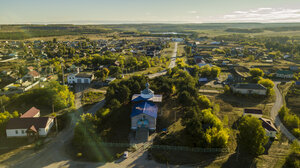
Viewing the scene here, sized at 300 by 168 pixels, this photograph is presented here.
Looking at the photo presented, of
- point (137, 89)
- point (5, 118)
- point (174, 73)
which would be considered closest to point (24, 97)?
point (5, 118)

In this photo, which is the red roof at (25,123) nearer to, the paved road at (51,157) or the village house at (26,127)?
the village house at (26,127)

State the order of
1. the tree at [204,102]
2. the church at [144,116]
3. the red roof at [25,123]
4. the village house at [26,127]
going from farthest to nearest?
the tree at [204,102] → the church at [144,116] → the red roof at [25,123] → the village house at [26,127]

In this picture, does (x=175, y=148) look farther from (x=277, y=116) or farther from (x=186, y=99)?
(x=277, y=116)

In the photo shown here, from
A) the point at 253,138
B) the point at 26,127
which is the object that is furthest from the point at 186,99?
the point at 26,127

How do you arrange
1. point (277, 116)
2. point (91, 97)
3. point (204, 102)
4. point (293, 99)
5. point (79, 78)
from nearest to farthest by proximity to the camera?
point (277, 116), point (204, 102), point (293, 99), point (91, 97), point (79, 78)

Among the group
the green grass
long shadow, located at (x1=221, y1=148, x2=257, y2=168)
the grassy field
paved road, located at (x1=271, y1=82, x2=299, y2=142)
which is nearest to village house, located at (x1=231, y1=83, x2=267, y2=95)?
paved road, located at (x1=271, y1=82, x2=299, y2=142)

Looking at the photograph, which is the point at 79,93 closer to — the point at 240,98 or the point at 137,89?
the point at 137,89

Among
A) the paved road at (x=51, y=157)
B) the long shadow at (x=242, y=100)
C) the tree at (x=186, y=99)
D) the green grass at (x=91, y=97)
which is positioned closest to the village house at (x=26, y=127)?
the paved road at (x=51, y=157)

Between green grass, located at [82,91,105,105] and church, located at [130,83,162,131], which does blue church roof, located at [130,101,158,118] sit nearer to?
church, located at [130,83,162,131]
